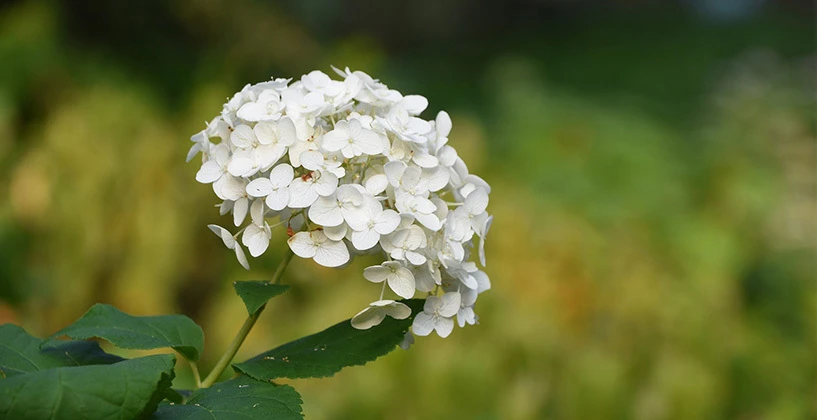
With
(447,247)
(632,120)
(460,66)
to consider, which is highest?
(460,66)

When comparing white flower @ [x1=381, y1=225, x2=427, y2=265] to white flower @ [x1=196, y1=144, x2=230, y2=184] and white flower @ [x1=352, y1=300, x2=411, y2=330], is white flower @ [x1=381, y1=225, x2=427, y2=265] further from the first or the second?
white flower @ [x1=196, y1=144, x2=230, y2=184]

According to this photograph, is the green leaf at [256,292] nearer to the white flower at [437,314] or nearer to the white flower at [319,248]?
the white flower at [319,248]

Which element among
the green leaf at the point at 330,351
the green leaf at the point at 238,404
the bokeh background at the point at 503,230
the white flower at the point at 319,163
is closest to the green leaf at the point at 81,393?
the green leaf at the point at 238,404

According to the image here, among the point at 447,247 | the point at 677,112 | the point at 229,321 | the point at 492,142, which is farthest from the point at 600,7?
the point at 447,247

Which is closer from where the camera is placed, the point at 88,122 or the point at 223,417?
the point at 223,417

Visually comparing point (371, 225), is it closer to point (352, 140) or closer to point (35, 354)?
point (352, 140)

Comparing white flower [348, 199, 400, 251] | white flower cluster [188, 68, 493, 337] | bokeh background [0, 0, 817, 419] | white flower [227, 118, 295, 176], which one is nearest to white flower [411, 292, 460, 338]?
white flower cluster [188, 68, 493, 337]

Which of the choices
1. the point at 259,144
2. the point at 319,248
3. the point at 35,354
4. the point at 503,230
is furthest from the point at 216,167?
the point at 503,230

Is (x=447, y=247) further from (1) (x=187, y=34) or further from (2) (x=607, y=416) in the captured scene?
(1) (x=187, y=34)
